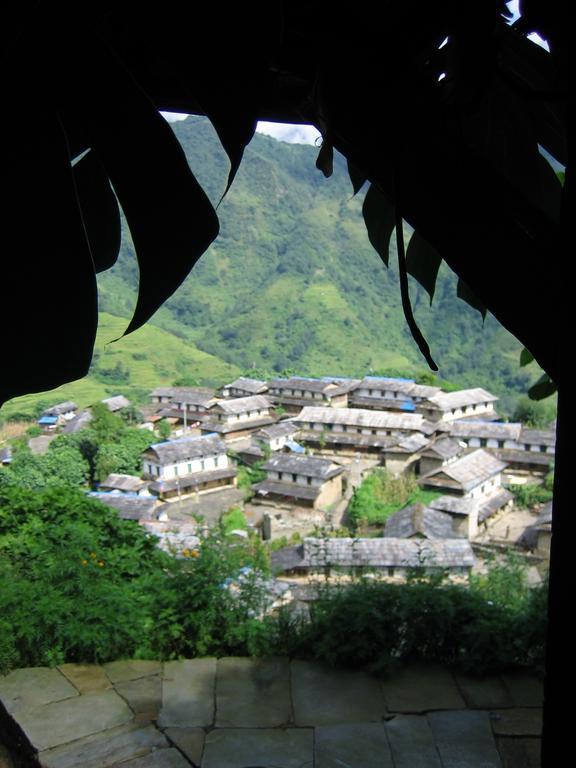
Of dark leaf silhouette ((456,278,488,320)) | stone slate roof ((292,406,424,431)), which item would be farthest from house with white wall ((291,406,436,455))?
dark leaf silhouette ((456,278,488,320))

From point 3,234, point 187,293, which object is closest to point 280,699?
point 3,234

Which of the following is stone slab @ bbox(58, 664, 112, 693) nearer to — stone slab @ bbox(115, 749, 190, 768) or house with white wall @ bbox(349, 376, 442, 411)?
stone slab @ bbox(115, 749, 190, 768)

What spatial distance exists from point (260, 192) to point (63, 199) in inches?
1413

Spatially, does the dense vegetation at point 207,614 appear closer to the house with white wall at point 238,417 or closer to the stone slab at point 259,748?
the stone slab at point 259,748

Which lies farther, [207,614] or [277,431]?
[277,431]

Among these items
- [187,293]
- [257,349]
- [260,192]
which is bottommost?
[257,349]

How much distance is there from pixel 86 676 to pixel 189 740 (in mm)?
425

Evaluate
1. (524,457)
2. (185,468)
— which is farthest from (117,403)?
(524,457)

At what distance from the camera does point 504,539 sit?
9.86 metres

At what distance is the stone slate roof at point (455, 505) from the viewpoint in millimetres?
9875

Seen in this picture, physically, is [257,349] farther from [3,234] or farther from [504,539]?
[3,234]

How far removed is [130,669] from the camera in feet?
6.22

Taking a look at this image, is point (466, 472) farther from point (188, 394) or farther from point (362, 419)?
point (188, 394)

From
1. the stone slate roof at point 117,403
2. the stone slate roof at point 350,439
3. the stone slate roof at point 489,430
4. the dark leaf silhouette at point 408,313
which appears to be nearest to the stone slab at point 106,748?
the dark leaf silhouette at point 408,313
